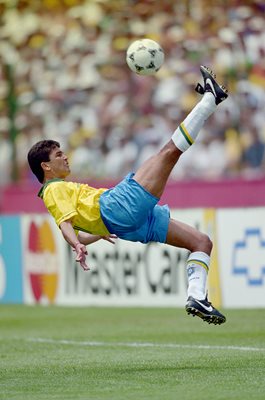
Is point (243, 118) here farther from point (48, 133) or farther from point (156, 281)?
point (48, 133)

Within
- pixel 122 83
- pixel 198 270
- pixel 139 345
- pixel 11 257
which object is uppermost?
pixel 122 83

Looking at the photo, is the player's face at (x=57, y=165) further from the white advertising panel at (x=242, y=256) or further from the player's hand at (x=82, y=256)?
the white advertising panel at (x=242, y=256)

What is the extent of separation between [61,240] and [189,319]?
3.80 m

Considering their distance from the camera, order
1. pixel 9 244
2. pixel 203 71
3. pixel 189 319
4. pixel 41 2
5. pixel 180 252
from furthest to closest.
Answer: pixel 41 2, pixel 9 244, pixel 180 252, pixel 189 319, pixel 203 71

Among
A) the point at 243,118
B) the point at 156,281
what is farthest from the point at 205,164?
the point at 156,281

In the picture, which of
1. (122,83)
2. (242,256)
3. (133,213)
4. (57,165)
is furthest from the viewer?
(122,83)

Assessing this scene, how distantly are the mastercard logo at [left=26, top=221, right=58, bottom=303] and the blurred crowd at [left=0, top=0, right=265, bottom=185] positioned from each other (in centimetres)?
127

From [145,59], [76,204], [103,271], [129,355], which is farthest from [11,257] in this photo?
[76,204]

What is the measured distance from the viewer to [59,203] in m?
9.31

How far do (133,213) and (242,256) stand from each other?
6.24 meters

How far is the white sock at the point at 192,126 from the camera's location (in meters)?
9.08

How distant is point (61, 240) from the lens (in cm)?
1772

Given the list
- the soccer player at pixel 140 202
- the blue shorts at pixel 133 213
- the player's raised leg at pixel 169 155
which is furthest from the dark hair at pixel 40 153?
the player's raised leg at pixel 169 155

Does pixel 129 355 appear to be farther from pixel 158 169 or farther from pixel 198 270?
pixel 158 169
